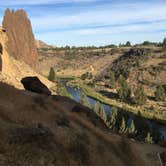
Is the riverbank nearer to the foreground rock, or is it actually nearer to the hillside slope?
the hillside slope

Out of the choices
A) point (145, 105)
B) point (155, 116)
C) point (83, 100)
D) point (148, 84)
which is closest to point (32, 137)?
point (83, 100)

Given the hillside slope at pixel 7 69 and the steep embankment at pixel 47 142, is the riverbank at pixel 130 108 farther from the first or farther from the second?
the steep embankment at pixel 47 142

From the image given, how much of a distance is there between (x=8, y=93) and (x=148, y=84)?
17723 centimetres

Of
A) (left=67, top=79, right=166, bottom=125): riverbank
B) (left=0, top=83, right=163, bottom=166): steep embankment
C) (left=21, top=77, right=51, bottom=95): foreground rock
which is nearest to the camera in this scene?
(left=0, top=83, right=163, bottom=166): steep embankment

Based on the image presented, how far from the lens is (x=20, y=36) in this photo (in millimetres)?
167250

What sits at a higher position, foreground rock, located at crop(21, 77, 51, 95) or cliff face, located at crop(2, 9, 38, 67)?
cliff face, located at crop(2, 9, 38, 67)

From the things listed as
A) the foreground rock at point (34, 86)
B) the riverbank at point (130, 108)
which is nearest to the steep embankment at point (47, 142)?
the foreground rock at point (34, 86)

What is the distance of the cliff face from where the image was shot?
164 m

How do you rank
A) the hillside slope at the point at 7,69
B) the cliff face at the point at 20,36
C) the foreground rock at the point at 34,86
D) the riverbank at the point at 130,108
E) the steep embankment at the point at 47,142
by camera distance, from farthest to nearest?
the cliff face at the point at 20,36, the riverbank at the point at 130,108, the hillside slope at the point at 7,69, the foreground rock at the point at 34,86, the steep embankment at the point at 47,142

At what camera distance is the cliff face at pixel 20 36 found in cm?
16362

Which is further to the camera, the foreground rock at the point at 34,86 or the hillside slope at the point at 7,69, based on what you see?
the hillside slope at the point at 7,69

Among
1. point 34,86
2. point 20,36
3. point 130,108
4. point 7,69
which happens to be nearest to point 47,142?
point 34,86

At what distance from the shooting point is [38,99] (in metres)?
28.8

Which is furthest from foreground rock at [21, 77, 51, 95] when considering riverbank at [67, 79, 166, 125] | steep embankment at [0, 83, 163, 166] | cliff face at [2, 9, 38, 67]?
cliff face at [2, 9, 38, 67]
